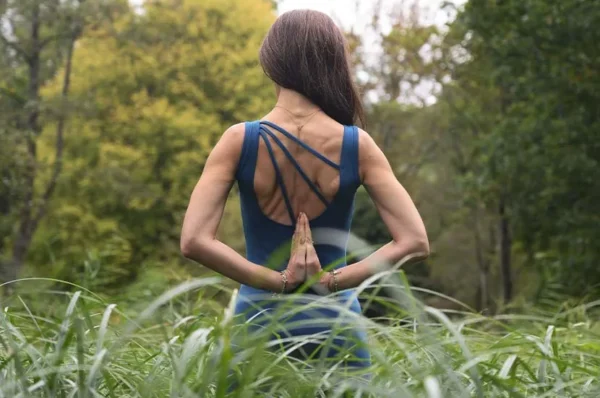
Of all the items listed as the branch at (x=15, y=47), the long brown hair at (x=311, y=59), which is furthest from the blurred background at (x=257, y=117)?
the long brown hair at (x=311, y=59)

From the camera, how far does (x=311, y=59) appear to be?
9.05ft

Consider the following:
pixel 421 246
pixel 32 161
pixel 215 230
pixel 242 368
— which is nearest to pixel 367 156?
pixel 421 246

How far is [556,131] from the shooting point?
1631 cm

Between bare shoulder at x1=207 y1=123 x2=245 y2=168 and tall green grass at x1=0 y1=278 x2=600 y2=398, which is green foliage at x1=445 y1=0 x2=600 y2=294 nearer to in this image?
bare shoulder at x1=207 y1=123 x2=245 y2=168

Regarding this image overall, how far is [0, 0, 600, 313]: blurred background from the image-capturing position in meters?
16.4

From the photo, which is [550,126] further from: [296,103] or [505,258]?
[296,103]

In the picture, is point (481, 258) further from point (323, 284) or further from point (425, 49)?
point (323, 284)

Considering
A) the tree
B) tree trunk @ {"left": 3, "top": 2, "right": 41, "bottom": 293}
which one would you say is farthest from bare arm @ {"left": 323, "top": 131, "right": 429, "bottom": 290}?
the tree

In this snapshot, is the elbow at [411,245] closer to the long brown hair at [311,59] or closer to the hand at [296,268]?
the hand at [296,268]

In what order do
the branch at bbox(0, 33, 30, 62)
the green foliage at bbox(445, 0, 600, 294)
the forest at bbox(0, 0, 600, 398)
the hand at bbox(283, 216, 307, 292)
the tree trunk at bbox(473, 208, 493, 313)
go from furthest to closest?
the tree trunk at bbox(473, 208, 493, 313) → the branch at bbox(0, 33, 30, 62) → the forest at bbox(0, 0, 600, 398) → the green foliage at bbox(445, 0, 600, 294) → the hand at bbox(283, 216, 307, 292)

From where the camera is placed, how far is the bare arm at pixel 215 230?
258 cm

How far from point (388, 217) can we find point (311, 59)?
0.50 meters

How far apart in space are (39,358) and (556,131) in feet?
49.5

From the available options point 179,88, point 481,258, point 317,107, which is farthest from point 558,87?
point 179,88
